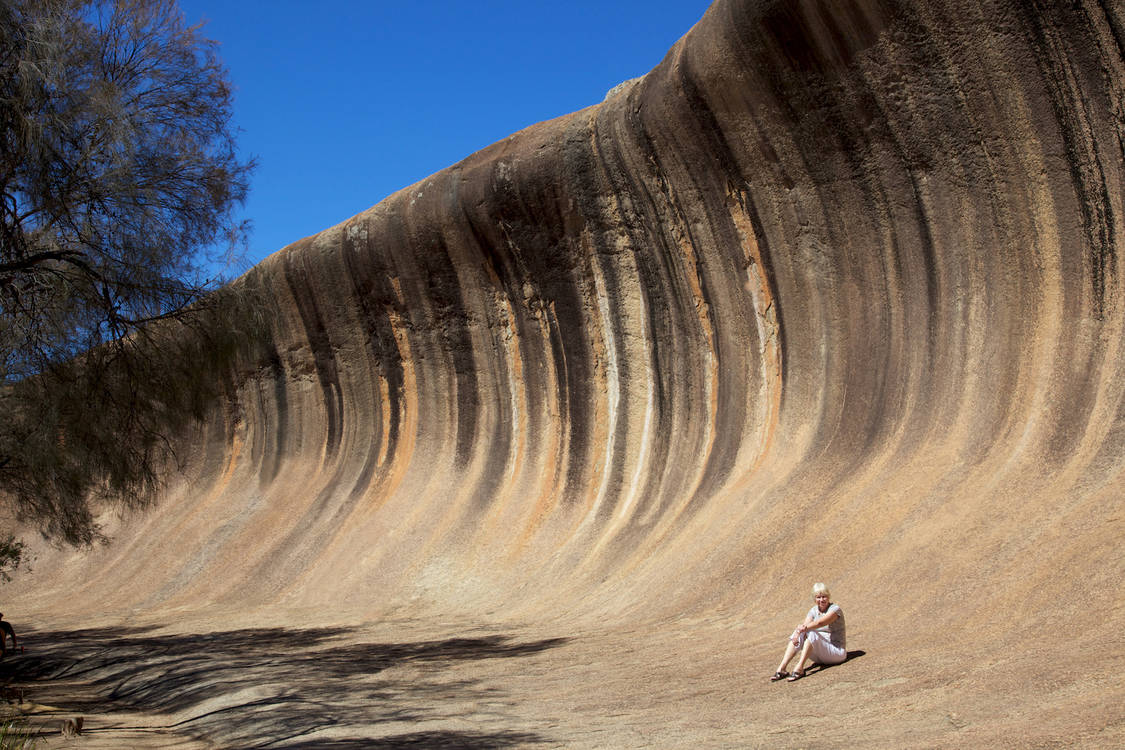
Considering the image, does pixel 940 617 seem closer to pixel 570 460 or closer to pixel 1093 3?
pixel 1093 3

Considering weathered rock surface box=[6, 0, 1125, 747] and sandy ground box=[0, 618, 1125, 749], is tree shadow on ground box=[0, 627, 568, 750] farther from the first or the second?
weathered rock surface box=[6, 0, 1125, 747]

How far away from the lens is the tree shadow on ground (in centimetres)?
662

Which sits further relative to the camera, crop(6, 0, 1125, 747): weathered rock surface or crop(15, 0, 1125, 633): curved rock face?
crop(15, 0, 1125, 633): curved rock face

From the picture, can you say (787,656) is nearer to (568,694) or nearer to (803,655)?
(803,655)

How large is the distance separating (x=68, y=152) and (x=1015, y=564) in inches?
303

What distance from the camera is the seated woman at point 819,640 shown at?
22.2 feet

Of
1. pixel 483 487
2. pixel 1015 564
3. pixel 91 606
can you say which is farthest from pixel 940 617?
pixel 91 606

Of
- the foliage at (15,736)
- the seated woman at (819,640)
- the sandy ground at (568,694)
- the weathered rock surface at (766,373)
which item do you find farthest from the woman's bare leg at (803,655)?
the foliage at (15,736)

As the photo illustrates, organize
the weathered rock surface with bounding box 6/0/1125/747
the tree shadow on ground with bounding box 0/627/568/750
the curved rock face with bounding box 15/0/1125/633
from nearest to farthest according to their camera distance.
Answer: the tree shadow on ground with bounding box 0/627/568/750
the weathered rock surface with bounding box 6/0/1125/747
the curved rock face with bounding box 15/0/1125/633

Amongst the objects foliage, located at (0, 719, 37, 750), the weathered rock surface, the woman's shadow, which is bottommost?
the woman's shadow

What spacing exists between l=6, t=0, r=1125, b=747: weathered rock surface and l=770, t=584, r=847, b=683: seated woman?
0.30 meters

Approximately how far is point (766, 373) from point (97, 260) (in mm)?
7451

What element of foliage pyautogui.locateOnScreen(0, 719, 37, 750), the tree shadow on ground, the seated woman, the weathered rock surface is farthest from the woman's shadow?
foliage pyautogui.locateOnScreen(0, 719, 37, 750)

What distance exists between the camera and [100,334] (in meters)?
8.33
